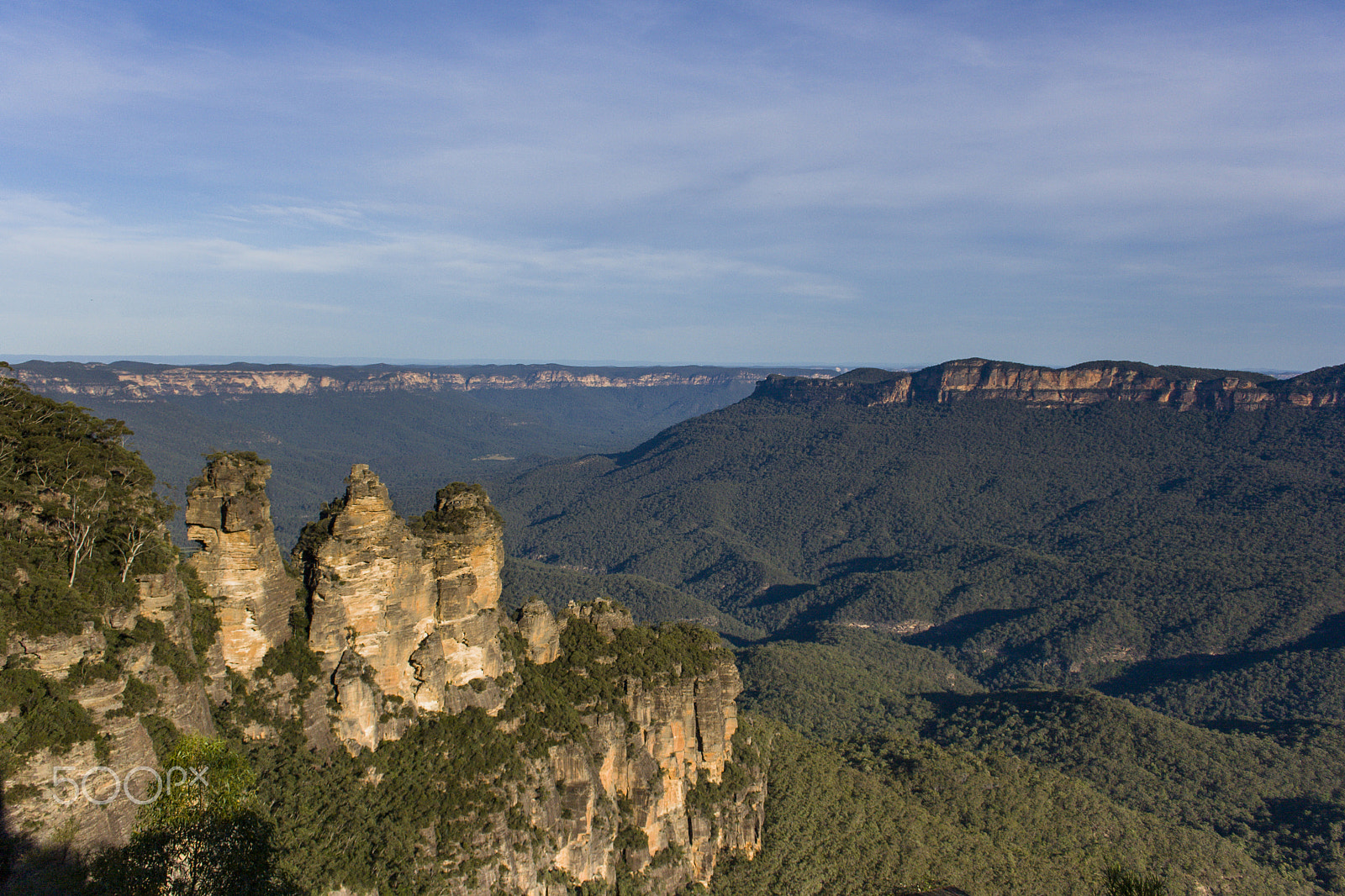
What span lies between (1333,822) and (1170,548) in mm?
100247

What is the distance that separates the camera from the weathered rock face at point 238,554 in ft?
98.1

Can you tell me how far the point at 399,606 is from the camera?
116ft

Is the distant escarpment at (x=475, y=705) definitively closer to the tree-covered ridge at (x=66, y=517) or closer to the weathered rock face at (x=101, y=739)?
the tree-covered ridge at (x=66, y=517)

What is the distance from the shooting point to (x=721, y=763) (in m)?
47.6

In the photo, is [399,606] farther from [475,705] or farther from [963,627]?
[963,627]

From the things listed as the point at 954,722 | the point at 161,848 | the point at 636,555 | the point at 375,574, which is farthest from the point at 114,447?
the point at 636,555

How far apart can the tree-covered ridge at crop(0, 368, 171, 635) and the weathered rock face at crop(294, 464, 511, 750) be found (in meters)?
7.06

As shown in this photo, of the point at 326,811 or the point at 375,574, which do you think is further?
the point at 375,574

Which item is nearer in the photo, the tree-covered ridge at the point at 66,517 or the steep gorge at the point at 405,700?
the tree-covered ridge at the point at 66,517

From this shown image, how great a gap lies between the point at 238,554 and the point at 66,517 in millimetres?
6625

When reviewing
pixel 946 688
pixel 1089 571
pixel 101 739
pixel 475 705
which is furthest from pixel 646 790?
pixel 1089 571

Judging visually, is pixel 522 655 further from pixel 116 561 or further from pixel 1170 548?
pixel 1170 548

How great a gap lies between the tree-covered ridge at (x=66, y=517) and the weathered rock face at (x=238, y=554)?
1.67 m

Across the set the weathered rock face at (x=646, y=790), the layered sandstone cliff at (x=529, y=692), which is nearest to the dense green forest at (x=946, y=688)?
the layered sandstone cliff at (x=529, y=692)
